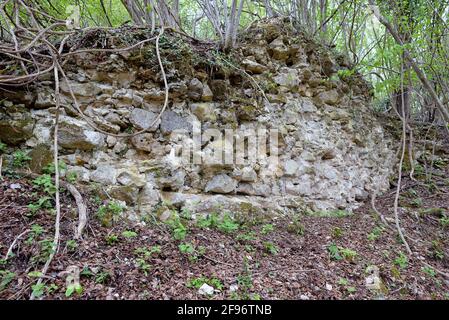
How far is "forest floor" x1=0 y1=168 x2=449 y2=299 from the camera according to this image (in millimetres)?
1643

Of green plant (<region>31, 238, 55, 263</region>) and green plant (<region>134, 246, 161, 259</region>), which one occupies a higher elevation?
green plant (<region>31, 238, 55, 263</region>)

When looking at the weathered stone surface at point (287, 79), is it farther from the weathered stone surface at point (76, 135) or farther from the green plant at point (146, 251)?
the green plant at point (146, 251)

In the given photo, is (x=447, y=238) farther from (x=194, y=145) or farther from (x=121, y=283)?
(x=121, y=283)

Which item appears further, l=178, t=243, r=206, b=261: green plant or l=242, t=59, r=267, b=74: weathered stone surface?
l=242, t=59, r=267, b=74: weathered stone surface

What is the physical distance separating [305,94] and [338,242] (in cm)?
239

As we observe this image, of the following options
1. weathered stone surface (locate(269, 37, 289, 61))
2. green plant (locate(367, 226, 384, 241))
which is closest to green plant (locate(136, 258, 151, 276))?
green plant (locate(367, 226, 384, 241))

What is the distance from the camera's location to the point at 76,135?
8.35 feet

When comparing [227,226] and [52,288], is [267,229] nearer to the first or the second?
[227,226]

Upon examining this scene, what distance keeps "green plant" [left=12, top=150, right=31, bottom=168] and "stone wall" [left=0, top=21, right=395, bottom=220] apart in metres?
0.06

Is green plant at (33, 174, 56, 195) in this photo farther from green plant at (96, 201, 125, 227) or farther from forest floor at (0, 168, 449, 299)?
green plant at (96, 201, 125, 227)

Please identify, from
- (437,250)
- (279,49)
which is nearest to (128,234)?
(437,250)

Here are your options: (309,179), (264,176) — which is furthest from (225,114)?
(309,179)

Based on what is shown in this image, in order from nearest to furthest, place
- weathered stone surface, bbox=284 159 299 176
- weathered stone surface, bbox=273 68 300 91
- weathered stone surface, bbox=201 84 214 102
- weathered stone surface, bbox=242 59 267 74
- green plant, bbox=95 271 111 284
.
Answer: green plant, bbox=95 271 111 284 < weathered stone surface, bbox=201 84 214 102 < weathered stone surface, bbox=284 159 299 176 < weathered stone surface, bbox=242 59 267 74 < weathered stone surface, bbox=273 68 300 91

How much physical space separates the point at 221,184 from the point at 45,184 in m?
1.71
